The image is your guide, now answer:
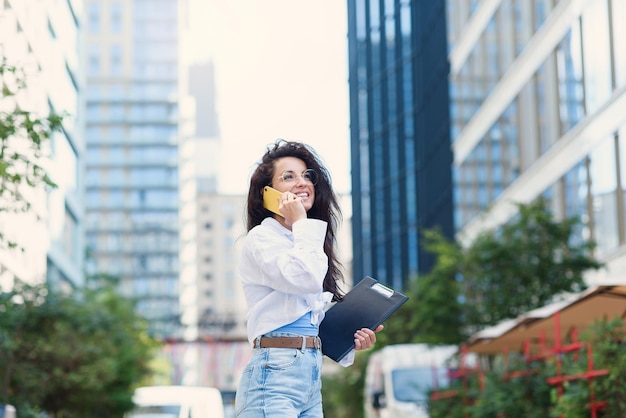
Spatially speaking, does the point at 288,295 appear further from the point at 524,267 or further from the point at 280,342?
the point at 524,267

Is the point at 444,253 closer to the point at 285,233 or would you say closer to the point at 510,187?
the point at 510,187

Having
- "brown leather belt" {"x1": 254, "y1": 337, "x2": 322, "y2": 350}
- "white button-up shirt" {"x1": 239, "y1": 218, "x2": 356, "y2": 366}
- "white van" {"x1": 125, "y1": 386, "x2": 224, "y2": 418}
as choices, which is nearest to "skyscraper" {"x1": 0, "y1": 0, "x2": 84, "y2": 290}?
"white van" {"x1": 125, "y1": 386, "x2": 224, "y2": 418}

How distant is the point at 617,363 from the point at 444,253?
13.0 meters

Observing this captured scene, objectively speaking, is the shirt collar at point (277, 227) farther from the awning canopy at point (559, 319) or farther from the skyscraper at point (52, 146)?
the skyscraper at point (52, 146)

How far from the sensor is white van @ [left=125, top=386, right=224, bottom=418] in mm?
18234

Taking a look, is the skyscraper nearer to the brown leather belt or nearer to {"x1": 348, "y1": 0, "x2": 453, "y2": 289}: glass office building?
{"x1": 348, "y1": 0, "x2": 453, "y2": 289}: glass office building

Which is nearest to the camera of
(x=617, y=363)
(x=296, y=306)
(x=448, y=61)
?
(x=296, y=306)

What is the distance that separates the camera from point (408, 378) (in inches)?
972

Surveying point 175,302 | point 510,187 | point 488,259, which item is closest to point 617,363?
point 488,259

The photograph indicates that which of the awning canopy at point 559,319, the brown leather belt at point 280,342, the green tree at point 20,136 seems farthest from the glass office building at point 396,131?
the brown leather belt at point 280,342

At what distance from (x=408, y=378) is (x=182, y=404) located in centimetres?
742

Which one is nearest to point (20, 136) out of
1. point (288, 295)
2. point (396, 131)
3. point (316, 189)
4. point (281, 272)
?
point (316, 189)

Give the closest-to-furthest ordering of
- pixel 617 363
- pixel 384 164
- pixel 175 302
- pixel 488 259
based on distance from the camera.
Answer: pixel 617 363 < pixel 488 259 < pixel 384 164 < pixel 175 302

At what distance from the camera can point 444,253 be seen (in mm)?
25578
